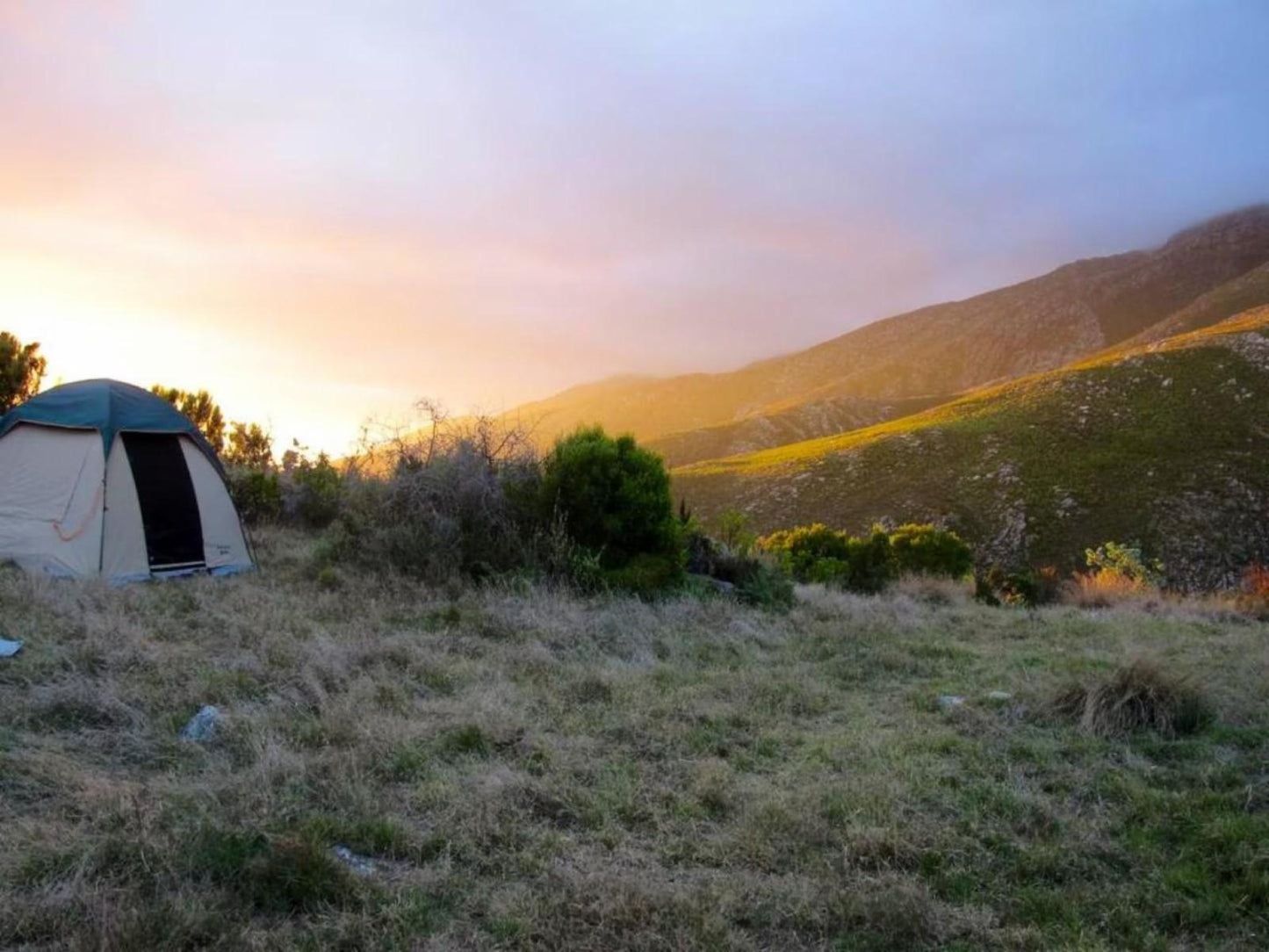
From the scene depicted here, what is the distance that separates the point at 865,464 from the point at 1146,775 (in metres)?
44.7

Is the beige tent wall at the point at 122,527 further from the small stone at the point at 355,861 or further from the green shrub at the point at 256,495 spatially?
the small stone at the point at 355,861

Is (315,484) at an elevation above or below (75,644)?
above

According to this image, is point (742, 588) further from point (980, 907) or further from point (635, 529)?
point (980, 907)

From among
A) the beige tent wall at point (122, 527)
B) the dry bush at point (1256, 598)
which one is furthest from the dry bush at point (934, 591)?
the beige tent wall at point (122, 527)

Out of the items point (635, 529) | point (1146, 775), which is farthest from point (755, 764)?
point (635, 529)

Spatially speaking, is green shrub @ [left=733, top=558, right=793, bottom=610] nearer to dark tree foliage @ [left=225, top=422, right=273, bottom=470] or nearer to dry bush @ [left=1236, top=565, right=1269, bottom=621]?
dry bush @ [left=1236, top=565, right=1269, bottom=621]

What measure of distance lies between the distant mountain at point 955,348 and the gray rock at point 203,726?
3350 inches

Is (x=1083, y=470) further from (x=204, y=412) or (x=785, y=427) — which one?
(x=785, y=427)

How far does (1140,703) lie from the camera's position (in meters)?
5.61

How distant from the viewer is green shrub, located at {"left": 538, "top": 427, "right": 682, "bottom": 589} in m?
10.6

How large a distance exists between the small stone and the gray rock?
1.73m

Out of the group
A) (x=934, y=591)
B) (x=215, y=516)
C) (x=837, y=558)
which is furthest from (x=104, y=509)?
(x=837, y=558)

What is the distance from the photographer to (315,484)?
15.9 m

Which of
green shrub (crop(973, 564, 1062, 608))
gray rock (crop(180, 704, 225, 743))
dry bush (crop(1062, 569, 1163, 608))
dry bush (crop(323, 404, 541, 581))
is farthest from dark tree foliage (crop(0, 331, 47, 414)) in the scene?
dry bush (crop(1062, 569, 1163, 608))
